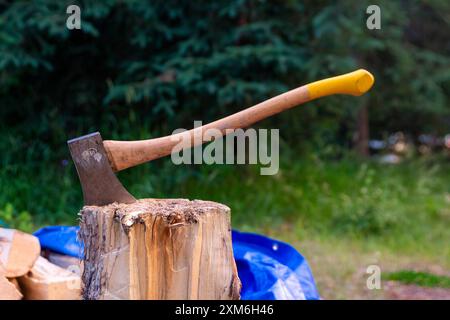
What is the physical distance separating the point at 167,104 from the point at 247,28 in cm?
99

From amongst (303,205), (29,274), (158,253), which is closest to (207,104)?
(303,205)

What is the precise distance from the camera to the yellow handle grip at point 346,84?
2891 mm

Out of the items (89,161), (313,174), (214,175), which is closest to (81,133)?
(214,175)

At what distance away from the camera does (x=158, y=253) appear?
8.38 ft

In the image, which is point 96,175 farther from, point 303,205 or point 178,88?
point 303,205

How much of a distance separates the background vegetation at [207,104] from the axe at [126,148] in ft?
8.02

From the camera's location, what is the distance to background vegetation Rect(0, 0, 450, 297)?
5.73 m

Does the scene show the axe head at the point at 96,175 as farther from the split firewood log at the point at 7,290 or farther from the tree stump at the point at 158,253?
the split firewood log at the point at 7,290

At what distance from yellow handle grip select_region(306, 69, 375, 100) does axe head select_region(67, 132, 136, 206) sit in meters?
0.94

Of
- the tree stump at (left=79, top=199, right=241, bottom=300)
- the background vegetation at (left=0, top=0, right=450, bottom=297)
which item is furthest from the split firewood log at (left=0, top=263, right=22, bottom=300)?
the background vegetation at (left=0, top=0, right=450, bottom=297)

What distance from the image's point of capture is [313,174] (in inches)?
262

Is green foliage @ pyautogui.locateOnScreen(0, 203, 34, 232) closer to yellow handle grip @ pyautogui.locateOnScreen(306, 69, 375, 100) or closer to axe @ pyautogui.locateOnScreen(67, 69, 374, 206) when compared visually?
axe @ pyautogui.locateOnScreen(67, 69, 374, 206)

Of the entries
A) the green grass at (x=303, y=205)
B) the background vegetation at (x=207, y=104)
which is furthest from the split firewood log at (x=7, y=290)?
the background vegetation at (x=207, y=104)

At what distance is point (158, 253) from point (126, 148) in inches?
19.4
